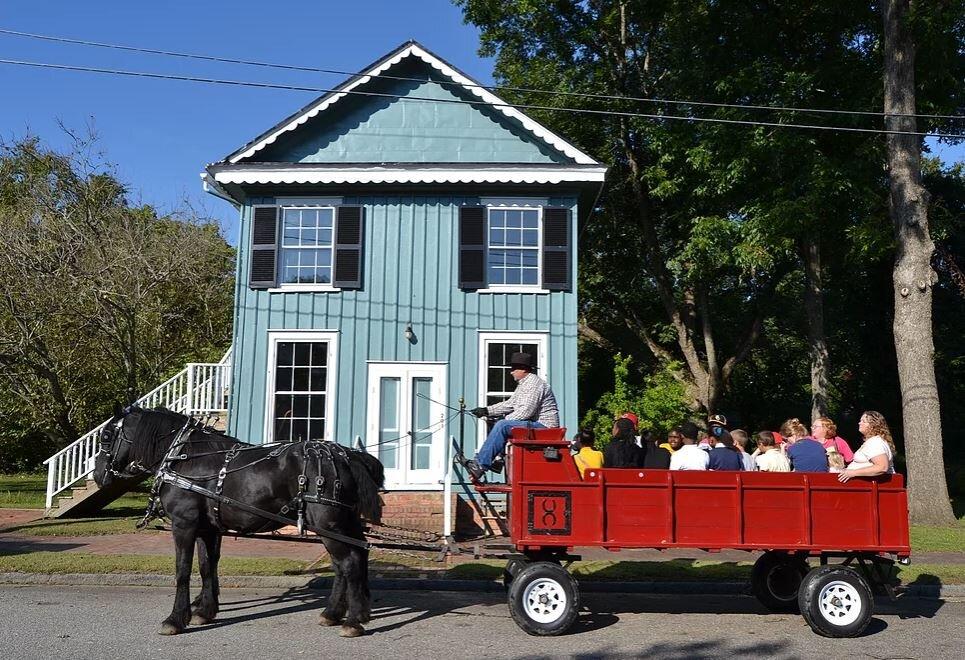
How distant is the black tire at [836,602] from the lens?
7.32 metres

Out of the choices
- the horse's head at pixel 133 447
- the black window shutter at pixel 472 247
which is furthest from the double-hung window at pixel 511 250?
the horse's head at pixel 133 447

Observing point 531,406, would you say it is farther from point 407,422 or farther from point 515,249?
point 515,249

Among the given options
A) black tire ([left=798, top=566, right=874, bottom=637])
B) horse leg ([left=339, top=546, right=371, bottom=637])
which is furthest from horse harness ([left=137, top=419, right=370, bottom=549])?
black tire ([left=798, top=566, right=874, bottom=637])

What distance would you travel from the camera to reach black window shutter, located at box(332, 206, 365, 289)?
14398 millimetres

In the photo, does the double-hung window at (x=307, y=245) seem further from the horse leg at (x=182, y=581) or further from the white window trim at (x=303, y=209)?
the horse leg at (x=182, y=581)

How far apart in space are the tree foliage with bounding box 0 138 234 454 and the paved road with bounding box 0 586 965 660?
12548mm

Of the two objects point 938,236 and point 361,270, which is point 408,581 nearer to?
point 361,270

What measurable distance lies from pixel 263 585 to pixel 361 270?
6337 mm

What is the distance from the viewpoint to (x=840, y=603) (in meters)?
7.43

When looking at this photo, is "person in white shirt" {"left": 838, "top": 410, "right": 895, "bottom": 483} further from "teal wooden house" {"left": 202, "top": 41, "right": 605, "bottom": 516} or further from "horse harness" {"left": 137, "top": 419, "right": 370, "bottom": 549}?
"teal wooden house" {"left": 202, "top": 41, "right": 605, "bottom": 516}

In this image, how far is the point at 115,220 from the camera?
72.7 feet

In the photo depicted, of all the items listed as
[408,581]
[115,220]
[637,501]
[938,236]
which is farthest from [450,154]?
[115,220]

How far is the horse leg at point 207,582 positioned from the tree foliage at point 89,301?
13498 mm

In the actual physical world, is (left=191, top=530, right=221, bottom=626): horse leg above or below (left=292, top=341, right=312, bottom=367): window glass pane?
below
